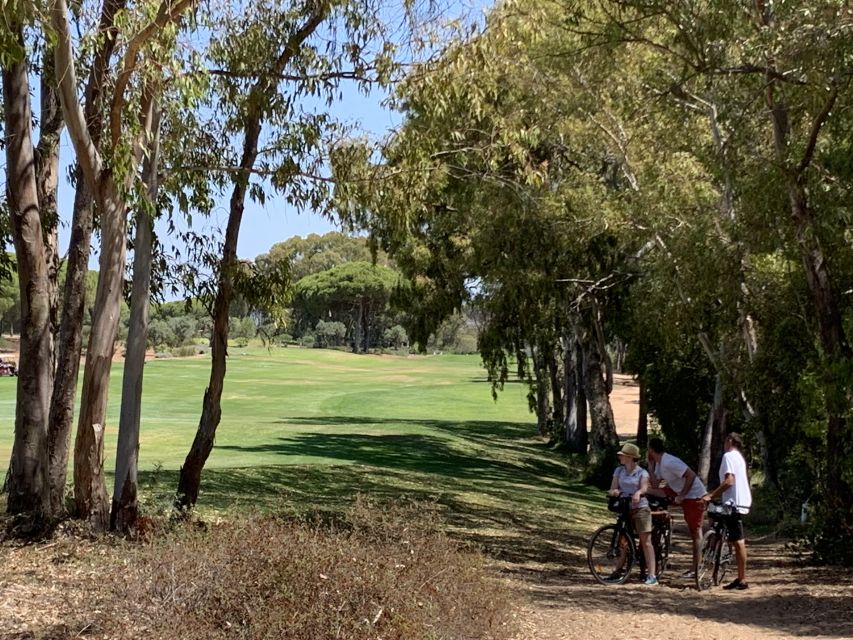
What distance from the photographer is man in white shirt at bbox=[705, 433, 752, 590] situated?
36.8 ft

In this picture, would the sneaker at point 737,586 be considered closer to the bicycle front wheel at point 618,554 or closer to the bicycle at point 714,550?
the bicycle at point 714,550

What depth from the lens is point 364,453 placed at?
2695 cm

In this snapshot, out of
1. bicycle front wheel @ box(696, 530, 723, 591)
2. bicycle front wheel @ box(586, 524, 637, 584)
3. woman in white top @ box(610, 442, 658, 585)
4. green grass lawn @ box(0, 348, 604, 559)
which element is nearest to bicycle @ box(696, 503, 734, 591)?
bicycle front wheel @ box(696, 530, 723, 591)

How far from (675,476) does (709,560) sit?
3.87 ft

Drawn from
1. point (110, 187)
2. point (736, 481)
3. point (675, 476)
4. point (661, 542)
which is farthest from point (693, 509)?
point (110, 187)

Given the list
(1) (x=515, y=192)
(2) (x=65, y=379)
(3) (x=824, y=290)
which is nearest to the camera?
(2) (x=65, y=379)

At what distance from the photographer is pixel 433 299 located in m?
26.9

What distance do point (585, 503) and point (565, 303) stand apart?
4602 mm

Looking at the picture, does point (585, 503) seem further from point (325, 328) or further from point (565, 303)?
point (325, 328)

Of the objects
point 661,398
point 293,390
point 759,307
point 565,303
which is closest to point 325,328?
point 293,390

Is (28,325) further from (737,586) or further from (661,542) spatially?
(737,586)

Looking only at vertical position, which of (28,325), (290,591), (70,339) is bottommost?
(290,591)

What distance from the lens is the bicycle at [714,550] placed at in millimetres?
11539

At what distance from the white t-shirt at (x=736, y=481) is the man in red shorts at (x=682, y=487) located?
368mm
